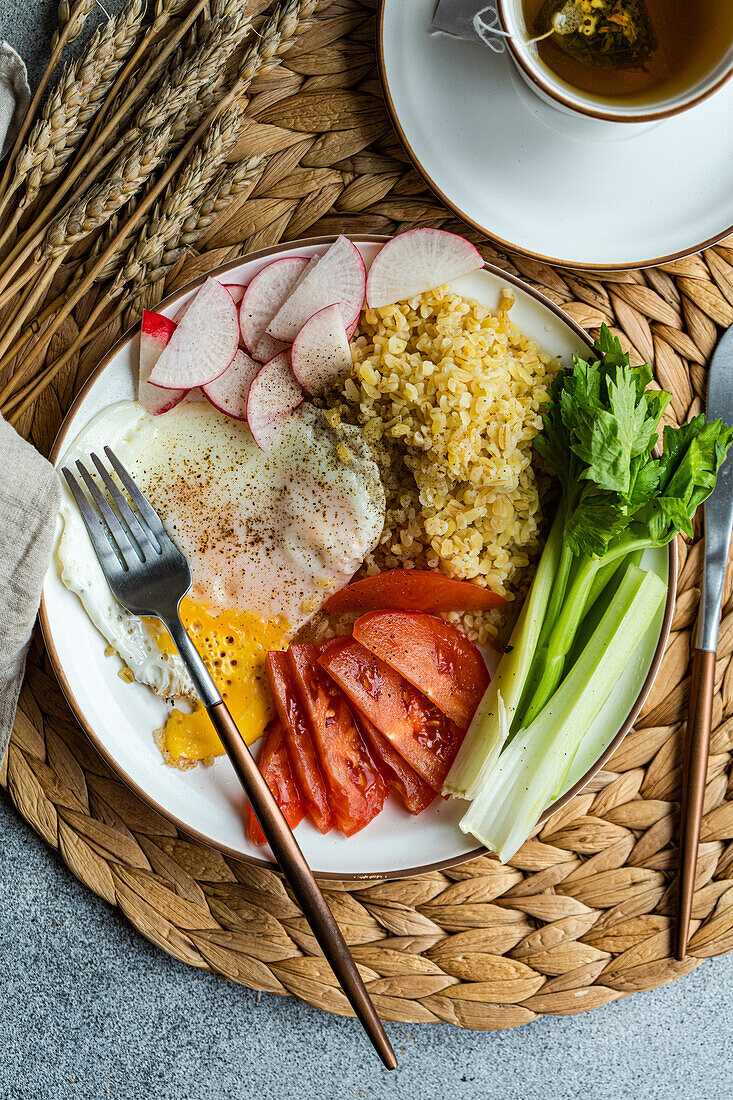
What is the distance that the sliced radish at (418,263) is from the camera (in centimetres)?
190

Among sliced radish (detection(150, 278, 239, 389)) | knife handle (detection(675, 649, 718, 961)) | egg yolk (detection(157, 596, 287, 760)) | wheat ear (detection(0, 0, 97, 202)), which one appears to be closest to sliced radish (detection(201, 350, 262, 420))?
sliced radish (detection(150, 278, 239, 389))

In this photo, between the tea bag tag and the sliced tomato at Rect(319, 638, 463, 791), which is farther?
the sliced tomato at Rect(319, 638, 463, 791)

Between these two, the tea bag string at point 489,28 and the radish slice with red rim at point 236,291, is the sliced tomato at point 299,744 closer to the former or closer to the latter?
the radish slice with red rim at point 236,291

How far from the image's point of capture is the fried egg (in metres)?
1.97

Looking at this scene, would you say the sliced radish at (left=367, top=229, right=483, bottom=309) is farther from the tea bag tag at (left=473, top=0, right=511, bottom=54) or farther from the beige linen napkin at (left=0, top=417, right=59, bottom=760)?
the beige linen napkin at (left=0, top=417, right=59, bottom=760)

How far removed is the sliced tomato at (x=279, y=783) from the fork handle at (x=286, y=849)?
0.30 ft

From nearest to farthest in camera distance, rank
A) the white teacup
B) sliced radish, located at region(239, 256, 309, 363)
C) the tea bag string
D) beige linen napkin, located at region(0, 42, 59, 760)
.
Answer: the white teacup → the tea bag string → beige linen napkin, located at region(0, 42, 59, 760) → sliced radish, located at region(239, 256, 309, 363)

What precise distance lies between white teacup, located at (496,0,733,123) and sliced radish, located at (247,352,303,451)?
812 mm

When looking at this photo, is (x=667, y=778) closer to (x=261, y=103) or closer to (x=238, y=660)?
(x=238, y=660)

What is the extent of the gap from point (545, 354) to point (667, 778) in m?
1.16

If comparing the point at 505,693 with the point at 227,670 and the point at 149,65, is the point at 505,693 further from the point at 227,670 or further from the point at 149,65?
the point at 149,65

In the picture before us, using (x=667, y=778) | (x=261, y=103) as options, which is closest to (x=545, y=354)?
(x=261, y=103)

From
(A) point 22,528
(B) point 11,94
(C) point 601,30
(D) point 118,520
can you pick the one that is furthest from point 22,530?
(C) point 601,30

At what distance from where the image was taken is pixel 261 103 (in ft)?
6.82
